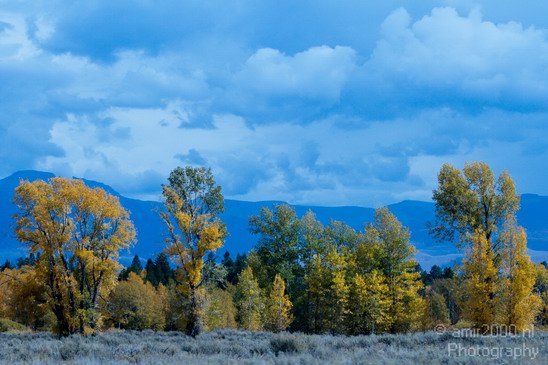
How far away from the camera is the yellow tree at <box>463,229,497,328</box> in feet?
109

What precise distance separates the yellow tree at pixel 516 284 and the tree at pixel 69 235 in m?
26.6

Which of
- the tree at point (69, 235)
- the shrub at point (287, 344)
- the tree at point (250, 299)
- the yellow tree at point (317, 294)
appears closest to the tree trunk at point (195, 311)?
the tree at point (69, 235)

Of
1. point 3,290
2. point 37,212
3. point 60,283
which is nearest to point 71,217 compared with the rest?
point 37,212

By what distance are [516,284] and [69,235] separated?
3052 centimetres

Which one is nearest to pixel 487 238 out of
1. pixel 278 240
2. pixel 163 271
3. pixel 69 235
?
pixel 278 240

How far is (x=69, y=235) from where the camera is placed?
35062mm

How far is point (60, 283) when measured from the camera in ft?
117

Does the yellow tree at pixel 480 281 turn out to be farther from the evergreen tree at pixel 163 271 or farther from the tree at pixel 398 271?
the evergreen tree at pixel 163 271

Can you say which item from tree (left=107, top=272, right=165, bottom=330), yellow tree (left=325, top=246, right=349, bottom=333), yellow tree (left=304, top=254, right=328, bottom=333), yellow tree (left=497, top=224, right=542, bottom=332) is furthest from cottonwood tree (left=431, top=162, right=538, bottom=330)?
tree (left=107, top=272, right=165, bottom=330)

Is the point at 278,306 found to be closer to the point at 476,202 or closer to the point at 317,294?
the point at 317,294

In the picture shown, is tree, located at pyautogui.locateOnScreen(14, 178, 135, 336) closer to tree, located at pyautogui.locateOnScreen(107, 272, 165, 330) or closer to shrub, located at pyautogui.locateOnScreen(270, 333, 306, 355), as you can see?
shrub, located at pyautogui.locateOnScreen(270, 333, 306, 355)

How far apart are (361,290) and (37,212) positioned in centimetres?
2775

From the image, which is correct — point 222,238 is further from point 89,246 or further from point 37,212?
point 37,212

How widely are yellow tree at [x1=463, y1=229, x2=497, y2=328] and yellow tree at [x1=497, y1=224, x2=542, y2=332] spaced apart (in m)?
1.12
